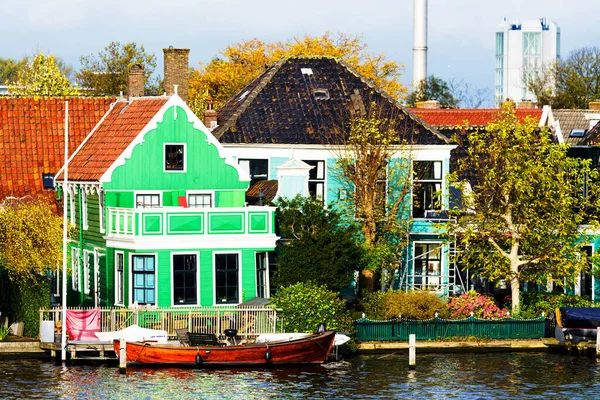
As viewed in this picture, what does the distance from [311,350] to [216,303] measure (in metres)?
5.47

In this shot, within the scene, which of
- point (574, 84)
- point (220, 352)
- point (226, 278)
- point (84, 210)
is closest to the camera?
point (220, 352)

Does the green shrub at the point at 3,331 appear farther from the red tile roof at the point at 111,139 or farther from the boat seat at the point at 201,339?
the boat seat at the point at 201,339

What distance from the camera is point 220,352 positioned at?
51.4 metres

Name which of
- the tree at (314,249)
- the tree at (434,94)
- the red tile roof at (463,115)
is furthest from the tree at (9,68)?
the tree at (314,249)

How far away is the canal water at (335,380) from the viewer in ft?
153

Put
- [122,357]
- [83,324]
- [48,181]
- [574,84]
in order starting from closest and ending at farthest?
[122,357]
[83,324]
[48,181]
[574,84]

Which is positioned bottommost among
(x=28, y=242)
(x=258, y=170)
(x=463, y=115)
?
(x=28, y=242)

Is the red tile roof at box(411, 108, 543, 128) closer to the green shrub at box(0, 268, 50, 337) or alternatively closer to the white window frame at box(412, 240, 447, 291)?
the white window frame at box(412, 240, 447, 291)

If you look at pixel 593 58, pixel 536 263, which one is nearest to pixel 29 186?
pixel 536 263

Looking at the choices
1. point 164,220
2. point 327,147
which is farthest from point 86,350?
point 327,147

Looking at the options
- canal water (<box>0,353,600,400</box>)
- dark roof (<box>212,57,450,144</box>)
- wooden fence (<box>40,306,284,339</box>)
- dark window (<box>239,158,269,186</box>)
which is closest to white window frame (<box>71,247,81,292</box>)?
wooden fence (<box>40,306,284,339</box>)

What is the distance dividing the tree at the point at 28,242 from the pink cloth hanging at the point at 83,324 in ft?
11.1

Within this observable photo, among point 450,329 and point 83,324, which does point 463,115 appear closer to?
point 450,329

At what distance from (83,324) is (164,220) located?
5.00 meters
